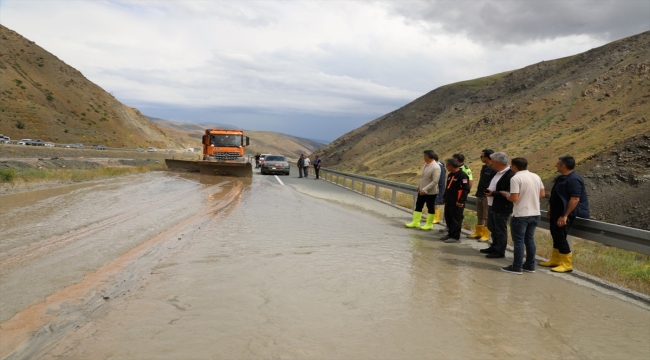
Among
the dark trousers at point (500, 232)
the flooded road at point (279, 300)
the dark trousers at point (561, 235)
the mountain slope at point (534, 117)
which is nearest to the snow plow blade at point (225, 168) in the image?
the flooded road at point (279, 300)

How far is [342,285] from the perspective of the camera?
6.32 meters

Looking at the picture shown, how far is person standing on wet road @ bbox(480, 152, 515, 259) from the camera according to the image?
8453mm

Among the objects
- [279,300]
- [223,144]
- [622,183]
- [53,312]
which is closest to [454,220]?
[279,300]

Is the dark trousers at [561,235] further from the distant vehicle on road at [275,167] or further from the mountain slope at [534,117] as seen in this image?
the mountain slope at [534,117]

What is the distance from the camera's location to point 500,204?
28.1ft

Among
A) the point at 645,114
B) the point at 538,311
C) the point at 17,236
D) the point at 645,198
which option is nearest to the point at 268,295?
the point at 538,311

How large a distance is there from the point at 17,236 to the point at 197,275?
424cm

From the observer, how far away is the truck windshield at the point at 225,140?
106 feet

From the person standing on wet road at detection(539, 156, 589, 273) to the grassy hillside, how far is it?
12.8 metres

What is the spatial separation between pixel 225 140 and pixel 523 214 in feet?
86.9

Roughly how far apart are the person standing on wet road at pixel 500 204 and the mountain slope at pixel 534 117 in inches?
1195

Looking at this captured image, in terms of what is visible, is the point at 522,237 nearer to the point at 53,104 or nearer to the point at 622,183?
the point at 622,183

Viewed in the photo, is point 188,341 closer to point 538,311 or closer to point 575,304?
point 538,311

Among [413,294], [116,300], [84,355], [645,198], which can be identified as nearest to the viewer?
[84,355]
